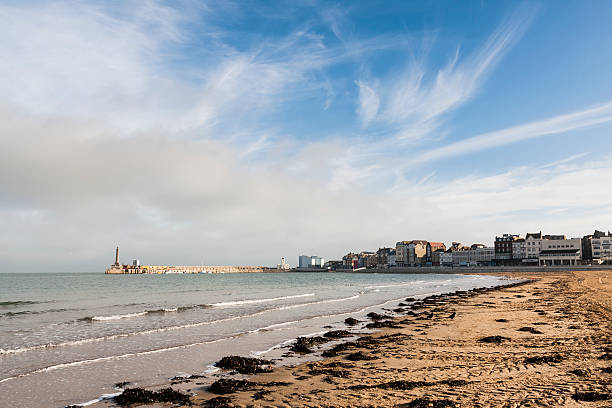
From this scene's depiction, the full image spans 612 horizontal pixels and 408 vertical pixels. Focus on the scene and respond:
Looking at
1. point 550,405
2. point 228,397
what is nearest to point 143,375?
point 228,397

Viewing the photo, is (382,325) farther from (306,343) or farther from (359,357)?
(359,357)

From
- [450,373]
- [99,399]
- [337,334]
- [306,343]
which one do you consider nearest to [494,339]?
[450,373]

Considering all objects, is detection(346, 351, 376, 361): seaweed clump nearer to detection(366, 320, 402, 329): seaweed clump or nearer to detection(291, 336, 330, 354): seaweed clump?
detection(291, 336, 330, 354): seaweed clump

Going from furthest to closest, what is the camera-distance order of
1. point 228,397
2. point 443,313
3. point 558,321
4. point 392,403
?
1. point 443,313
2. point 558,321
3. point 228,397
4. point 392,403

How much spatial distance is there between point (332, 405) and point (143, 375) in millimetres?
6296

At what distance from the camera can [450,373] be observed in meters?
10.6

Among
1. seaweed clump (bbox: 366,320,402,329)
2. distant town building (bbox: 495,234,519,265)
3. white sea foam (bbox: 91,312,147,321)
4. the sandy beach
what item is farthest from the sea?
distant town building (bbox: 495,234,519,265)

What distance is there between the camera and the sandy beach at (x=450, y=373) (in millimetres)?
8453

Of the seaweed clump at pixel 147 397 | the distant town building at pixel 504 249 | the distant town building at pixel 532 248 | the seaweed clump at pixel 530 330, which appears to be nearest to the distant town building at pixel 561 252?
the distant town building at pixel 532 248

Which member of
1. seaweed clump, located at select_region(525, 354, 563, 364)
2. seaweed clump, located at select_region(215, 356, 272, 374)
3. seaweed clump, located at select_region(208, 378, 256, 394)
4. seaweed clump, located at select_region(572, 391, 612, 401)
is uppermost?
seaweed clump, located at select_region(572, 391, 612, 401)

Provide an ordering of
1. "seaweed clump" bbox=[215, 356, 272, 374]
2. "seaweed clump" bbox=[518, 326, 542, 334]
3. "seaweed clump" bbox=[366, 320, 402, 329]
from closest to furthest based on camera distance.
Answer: "seaweed clump" bbox=[215, 356, 272, 374]
"seaweed clump" bbox=[518, 326, 542, 334]
"seaweed clump" bbox=[366, 320, 402, 329]

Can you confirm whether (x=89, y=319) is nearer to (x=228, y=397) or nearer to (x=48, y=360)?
(x=48, y=360)

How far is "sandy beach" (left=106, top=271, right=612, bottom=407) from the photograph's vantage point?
333 inches

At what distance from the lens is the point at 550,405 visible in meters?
7.65
